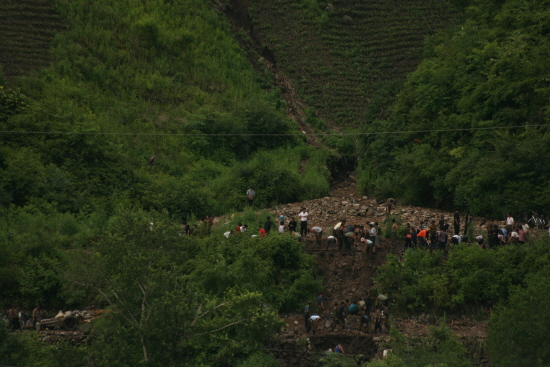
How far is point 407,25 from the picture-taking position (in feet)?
148

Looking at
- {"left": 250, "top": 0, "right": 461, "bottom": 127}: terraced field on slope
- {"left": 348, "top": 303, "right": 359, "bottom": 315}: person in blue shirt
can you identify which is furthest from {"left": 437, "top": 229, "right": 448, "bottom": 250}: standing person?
{"left": 250, "top": 0, "right": 461, "bottom": 127}: terraced field on slope

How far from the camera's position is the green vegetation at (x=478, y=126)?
26.8 metres

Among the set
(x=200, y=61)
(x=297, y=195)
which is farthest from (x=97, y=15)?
(x=297, y=195)

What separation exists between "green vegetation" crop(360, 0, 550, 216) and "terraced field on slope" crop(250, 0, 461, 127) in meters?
7.25

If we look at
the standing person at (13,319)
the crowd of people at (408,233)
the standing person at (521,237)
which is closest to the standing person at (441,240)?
the crowd of people at (408,233)

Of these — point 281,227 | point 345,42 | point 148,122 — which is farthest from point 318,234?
point 345,42

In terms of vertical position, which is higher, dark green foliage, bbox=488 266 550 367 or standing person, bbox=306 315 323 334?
dark green foliage, bbox=488 266 550 367

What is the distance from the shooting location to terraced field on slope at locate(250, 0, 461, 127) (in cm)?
4191

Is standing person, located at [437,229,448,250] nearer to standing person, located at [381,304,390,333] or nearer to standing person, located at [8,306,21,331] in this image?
standing person, located at [381,304,390,333]

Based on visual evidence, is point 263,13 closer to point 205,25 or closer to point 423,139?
point 205,25

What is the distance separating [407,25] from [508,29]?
13556 millimetres

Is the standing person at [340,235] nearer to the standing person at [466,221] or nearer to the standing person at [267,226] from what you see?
the standing person at [267,226]

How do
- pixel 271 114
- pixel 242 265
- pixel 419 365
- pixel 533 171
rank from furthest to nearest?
pixel 271 114 → pixel 533 171 → pixel 242 265 → pixel 419 365

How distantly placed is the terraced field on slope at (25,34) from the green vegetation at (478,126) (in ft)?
50.4
